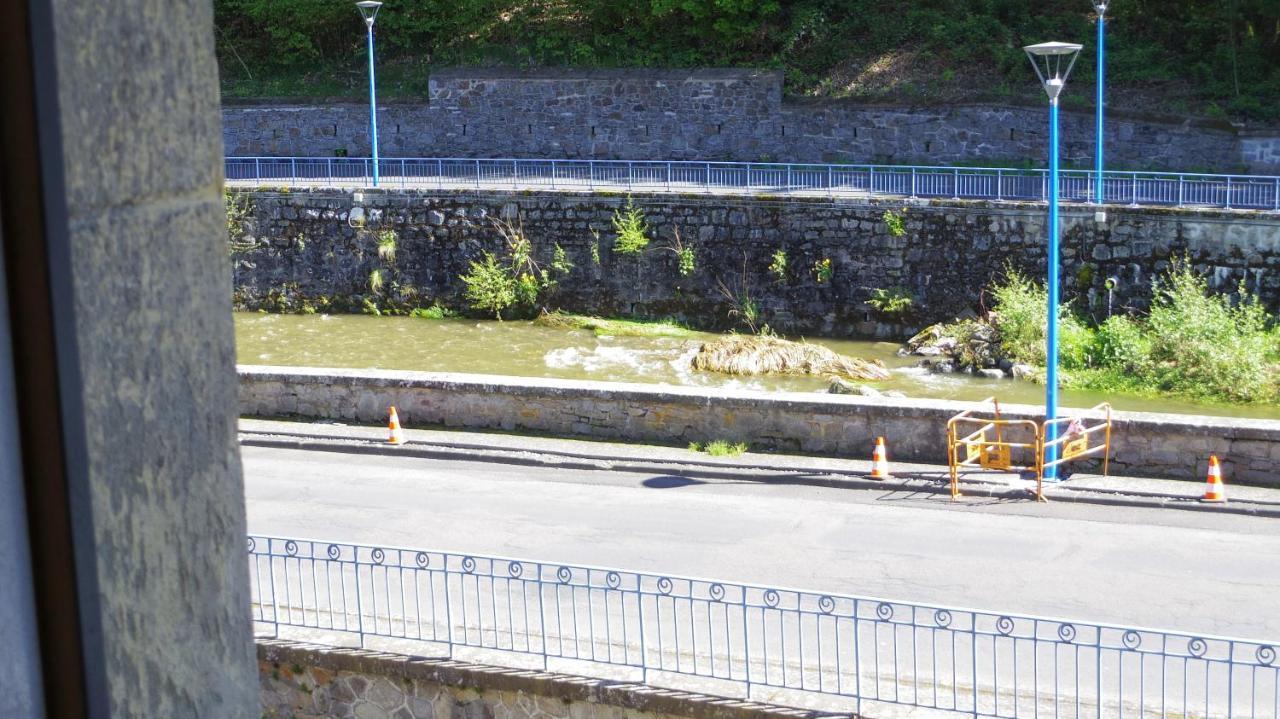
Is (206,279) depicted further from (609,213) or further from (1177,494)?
(609,213)

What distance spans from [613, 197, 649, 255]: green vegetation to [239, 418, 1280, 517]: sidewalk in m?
11.7

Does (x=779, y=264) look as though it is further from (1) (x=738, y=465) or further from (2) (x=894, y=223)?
(1) (x=738, y=465)

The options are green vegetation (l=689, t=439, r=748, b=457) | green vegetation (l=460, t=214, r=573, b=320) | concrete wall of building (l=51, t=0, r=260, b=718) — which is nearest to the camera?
concrete wall of building (l=51, t=0, r=260, b=718)

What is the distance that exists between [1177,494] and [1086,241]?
39.5ft

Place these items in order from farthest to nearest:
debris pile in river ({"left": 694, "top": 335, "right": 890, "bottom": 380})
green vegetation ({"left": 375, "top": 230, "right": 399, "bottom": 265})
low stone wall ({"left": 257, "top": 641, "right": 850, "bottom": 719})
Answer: green vegetation ({"left": 375, "top": 230, "right": 399, "bottom": 265}), debris pile in river ({"left": 694, "top": 335, "right": 890, "bottom": 380}), low stone wall ({"left": 257, "top": 641, "right": 850, "bottom": 719})

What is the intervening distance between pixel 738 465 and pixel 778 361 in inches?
376

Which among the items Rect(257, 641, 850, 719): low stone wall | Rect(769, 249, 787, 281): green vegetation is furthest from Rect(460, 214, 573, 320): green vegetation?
Rect(257, 641, 850, 719): low stone wall

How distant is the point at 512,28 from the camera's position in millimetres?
37000

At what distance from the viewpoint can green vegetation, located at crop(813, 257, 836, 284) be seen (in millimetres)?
26609

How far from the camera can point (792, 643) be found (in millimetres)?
9359

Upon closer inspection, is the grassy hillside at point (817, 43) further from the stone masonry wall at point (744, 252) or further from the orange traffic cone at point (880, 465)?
the orange traffic cone at point (880, 465)

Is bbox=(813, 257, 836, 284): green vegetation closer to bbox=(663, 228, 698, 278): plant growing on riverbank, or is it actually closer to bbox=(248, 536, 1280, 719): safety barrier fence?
bbox=(663, 228, 698, 278): plant growing on riverbank

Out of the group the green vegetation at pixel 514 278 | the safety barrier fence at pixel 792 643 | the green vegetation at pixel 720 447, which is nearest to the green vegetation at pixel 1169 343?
the green vegetation at pixel 514 278

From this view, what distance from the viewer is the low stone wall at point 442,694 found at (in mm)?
8359
